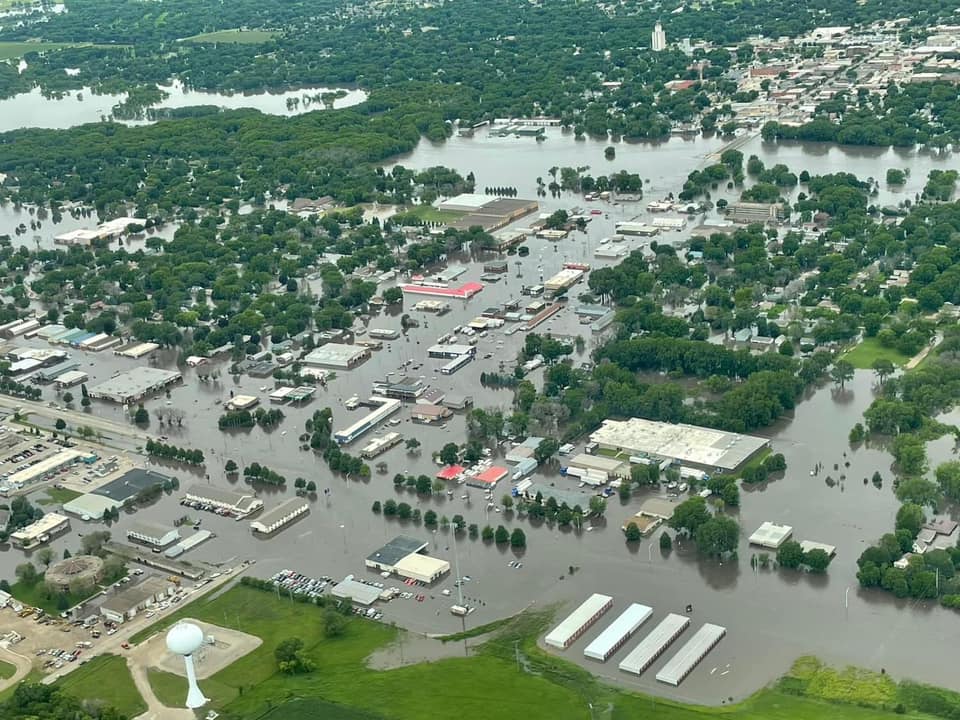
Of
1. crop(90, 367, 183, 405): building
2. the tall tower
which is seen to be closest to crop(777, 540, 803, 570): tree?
crop(90, 367, 183, 405): building

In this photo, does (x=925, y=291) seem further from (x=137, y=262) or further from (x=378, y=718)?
(x=137, y=262)

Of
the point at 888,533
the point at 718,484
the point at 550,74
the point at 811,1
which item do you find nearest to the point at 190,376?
the point at 718,484

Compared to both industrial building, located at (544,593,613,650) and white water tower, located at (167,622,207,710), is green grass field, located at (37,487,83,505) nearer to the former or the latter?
white water tower, located at (167,622,207,710)

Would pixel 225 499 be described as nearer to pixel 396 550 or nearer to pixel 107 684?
pixel 396 550

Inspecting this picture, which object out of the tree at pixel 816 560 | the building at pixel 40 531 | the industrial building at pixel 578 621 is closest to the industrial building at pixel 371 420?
the building at pixel 40 531

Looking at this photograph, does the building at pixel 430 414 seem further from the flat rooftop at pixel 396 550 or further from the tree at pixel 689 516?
the tree at pixel 689 516
